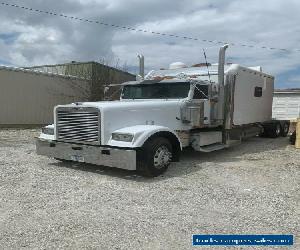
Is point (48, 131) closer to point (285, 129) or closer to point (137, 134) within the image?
point (137, 134)

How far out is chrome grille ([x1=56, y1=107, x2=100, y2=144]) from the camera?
8.27 meters

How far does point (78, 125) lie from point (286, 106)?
732 inches

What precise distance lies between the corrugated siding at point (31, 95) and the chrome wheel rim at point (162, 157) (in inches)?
497

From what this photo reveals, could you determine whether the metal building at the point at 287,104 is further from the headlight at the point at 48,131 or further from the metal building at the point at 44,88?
the headlight at the point at 48,131

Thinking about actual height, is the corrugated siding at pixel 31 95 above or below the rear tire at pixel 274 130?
above

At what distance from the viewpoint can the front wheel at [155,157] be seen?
25.8 ft

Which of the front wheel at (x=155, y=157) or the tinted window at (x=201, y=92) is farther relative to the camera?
the tinted window at (x=201, y=92)

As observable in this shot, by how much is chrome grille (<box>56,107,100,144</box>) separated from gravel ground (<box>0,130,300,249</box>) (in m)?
0.76

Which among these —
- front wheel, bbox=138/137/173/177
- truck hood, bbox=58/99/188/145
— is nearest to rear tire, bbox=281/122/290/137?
truck hood, bbox=58/99/188/145

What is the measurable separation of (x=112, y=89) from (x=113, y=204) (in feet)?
18.3

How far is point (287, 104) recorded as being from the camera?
24250mm

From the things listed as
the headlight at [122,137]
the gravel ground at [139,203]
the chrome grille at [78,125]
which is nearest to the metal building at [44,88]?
the gravel ground at [139,203]

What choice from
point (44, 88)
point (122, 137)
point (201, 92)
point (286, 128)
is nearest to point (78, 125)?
point (122, 137)

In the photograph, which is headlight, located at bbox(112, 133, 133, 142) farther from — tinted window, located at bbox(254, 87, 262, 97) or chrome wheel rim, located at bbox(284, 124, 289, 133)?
chrome wheel rim, located at bbox(284, 124, 289, 133)
